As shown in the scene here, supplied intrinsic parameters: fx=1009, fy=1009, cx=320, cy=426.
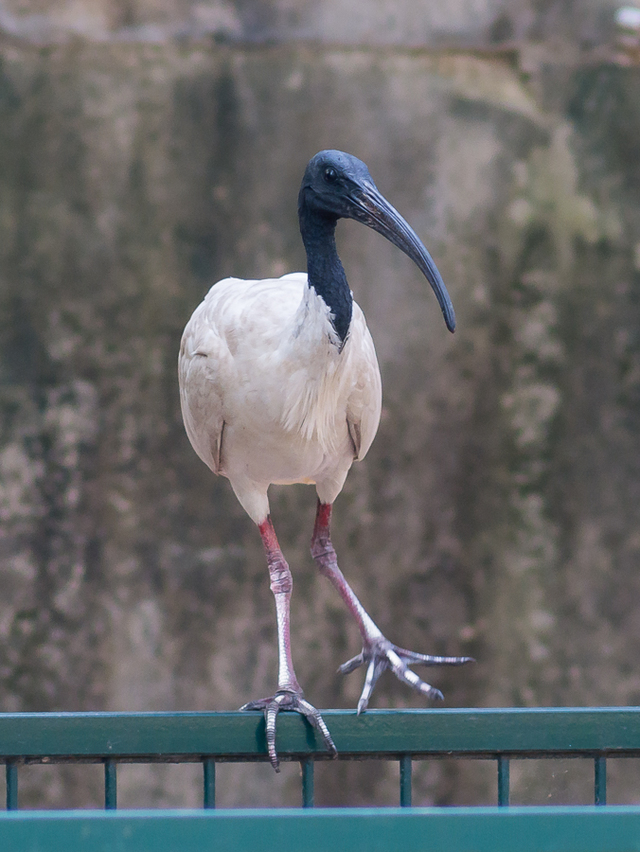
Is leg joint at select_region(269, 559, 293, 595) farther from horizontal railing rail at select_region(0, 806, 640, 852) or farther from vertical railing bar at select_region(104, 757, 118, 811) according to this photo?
horizontal railing rail at select_region(0, 806, 640, 852)

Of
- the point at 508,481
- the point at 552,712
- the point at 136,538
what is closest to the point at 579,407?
the point at 508,481

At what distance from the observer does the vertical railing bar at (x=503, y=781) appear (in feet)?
5.83

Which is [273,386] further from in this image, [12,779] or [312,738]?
[12,779]

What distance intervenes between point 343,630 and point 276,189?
1806 mm

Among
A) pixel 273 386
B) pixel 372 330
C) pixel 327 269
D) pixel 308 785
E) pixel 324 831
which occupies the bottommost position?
pixel 308 785

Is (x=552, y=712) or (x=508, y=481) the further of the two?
(x=508, y=481)

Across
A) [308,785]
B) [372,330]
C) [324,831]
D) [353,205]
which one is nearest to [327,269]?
[353,205]

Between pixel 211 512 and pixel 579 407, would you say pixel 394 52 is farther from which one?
pixel 211 512

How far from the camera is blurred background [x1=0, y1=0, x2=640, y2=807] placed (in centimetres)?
403

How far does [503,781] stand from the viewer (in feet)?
5.87

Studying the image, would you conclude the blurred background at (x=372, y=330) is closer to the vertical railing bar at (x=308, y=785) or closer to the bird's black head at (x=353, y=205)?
the bird's black head at (x=353, y=205)

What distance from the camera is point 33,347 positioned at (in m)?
4.03

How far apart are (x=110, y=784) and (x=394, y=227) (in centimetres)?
116

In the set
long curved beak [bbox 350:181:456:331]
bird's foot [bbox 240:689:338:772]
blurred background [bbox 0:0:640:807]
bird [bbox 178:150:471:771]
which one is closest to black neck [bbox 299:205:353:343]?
bird [bbox 178:150:471:771]
